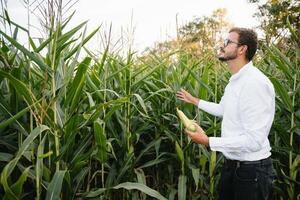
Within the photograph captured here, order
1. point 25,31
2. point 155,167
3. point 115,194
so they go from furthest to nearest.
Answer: point 155,167
point 115,194
point 25,31

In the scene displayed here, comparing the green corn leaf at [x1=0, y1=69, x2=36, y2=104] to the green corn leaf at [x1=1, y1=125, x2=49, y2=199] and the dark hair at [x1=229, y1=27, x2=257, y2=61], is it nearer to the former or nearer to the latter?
the green corn leaf at [x1=1, y1=125, x2=49, y2=199]

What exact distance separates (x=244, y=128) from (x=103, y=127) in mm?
921

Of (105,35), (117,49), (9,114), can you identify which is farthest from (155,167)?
(9,114)

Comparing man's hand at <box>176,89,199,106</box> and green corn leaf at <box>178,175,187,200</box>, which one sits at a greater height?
man's hand at <box>176,89,199,106</box>

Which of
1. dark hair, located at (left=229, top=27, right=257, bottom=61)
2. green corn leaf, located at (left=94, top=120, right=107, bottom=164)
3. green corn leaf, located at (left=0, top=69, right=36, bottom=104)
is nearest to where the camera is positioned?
green corn leaf, located at (left=0, top=69, right=36, bottom=104)

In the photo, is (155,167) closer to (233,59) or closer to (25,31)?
(233,59)

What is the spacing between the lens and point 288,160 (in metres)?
3.03

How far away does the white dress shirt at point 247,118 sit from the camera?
2115 millimetres

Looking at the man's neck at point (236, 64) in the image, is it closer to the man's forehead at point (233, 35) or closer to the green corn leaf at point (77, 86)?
the man's forehead at point (233, 35)

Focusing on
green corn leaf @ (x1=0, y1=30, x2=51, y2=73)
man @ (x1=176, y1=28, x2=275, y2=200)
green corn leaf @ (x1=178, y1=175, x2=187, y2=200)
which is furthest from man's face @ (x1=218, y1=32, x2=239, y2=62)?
green corn leaf @ (x1=0, y1=30, x2=51, y2=73)

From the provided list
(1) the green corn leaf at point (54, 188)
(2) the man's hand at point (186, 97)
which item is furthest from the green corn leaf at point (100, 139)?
(2) the man's hand at point (186, 97)

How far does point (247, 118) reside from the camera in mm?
2139

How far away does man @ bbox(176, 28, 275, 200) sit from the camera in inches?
83.7

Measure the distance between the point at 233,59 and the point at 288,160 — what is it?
1.17 m
